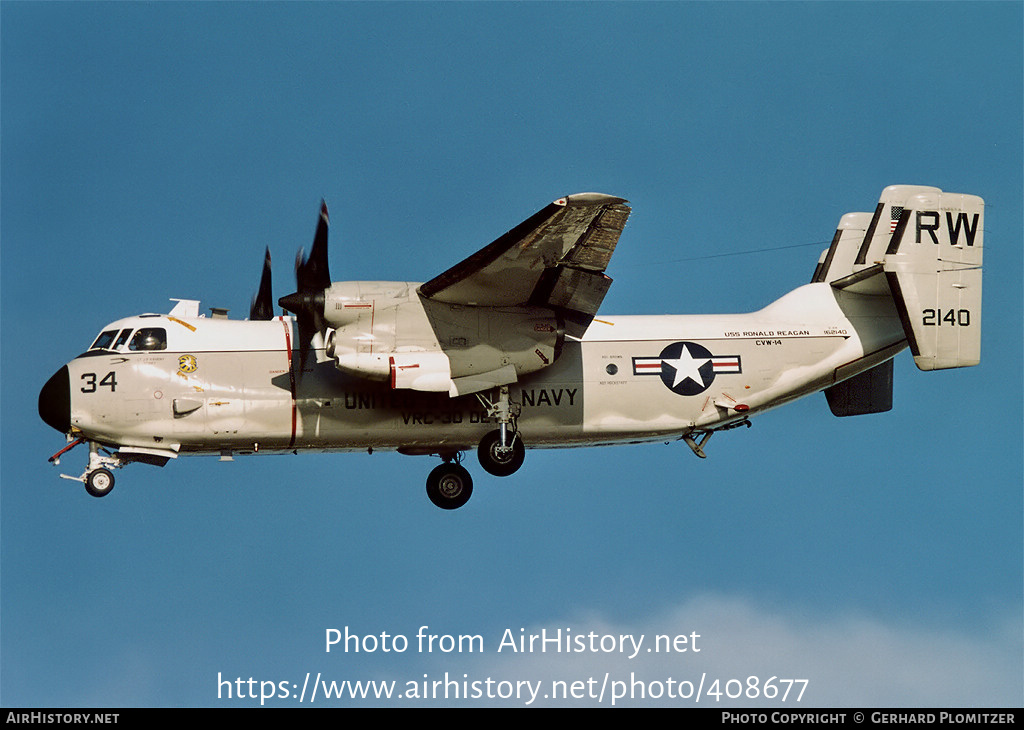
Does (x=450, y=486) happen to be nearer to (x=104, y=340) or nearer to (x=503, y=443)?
(x=503, y=443)

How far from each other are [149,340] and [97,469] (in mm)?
2295

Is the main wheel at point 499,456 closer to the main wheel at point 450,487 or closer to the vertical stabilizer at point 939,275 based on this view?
the main wheel at point 450,487

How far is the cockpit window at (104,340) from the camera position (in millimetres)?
25375

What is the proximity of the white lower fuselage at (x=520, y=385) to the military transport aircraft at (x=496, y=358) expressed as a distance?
3cm

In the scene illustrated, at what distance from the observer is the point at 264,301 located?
1103 inches

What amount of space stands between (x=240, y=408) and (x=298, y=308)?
6.69 feet

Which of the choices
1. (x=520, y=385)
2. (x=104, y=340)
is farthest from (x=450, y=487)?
(x=104, y=340)

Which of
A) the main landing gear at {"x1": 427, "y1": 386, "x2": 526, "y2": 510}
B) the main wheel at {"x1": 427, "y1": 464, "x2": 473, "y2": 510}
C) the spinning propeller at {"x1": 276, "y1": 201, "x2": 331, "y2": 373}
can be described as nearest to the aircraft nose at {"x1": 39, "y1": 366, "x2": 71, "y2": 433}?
the spinning propeller at {"x1": 276, "y1": 201, "x2": 331, "y2": 373}

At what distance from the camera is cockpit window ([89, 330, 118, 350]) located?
83.3 ft

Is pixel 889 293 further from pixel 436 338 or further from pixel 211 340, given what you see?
pixel 211 340

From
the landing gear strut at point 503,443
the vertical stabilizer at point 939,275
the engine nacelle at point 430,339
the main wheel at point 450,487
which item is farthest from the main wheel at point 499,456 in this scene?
the vertical stabilizer at point 939,275

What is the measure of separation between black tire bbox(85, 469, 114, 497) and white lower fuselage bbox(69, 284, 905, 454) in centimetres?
64

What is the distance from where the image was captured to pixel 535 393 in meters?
25.8

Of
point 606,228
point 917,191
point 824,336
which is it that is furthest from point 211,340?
point 917,191
